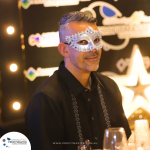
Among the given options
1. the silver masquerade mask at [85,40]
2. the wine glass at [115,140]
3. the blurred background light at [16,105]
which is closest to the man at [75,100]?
the silver masquerade mask at [85,40]

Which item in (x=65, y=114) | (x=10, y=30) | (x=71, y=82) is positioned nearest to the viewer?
(x=65, y=114)

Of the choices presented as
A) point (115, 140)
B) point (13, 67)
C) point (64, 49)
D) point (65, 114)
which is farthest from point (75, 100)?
point (13, 67)

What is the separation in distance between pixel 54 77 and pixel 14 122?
1.31ft

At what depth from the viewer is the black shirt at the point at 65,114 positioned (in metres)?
1.40

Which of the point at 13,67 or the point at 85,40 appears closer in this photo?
the point at 85,40

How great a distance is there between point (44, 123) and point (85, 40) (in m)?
0.65

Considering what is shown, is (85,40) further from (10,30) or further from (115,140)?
(10,30)

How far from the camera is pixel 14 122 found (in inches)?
60.1

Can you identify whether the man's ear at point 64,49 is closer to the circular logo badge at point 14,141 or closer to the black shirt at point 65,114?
the black shirt at point 65,114

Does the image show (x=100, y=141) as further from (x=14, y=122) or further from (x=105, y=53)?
(x=105, y=53)

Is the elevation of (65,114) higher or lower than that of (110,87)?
lower

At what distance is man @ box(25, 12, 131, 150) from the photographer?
55.7 inches

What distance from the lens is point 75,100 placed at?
1561 millimetres

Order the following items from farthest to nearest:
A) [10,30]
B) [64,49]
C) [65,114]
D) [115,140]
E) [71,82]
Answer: [10,30] < [64,49] < [71,82] < [65,114] < [115,140]
